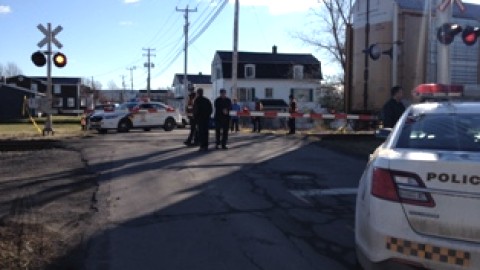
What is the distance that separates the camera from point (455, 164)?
4309 mm

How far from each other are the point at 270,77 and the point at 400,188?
2632 inches

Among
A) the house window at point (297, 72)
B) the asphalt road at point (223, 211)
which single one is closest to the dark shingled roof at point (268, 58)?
the house window at point (297, 72)

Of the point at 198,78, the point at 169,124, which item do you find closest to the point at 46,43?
the point at 169,124

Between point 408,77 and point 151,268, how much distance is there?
14.7 meters

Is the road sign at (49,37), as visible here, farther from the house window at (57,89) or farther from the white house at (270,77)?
the house window at (57,89)

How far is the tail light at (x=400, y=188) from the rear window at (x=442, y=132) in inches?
21.2

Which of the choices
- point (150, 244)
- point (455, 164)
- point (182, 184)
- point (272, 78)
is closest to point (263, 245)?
point (150, 244)

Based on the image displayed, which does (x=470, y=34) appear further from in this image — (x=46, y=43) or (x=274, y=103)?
(x=274, y=103)

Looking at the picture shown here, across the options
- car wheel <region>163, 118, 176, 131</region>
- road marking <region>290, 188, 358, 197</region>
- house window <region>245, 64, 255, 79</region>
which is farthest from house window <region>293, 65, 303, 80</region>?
road marking <region>290, 188, 358, 197</region>

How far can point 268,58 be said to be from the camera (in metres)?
72.7

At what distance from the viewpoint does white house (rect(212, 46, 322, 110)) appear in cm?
7012

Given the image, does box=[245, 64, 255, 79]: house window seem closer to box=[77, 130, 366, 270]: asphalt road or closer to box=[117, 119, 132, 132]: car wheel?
box=[117, 119, 132, 132]: car wheel

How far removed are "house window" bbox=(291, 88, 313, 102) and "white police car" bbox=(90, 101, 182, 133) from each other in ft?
136

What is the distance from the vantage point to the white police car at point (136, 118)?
28141mm
